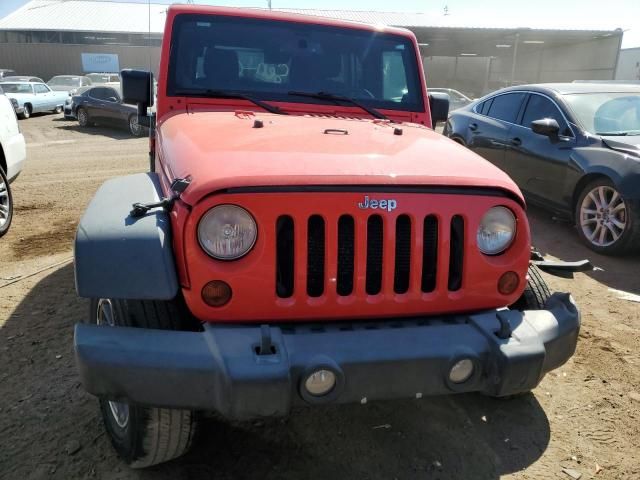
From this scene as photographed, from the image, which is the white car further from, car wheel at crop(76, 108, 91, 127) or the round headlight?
car wheel at crop(76, 108, 91, 127)

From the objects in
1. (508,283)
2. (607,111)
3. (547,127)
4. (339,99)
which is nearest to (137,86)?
(339,99)

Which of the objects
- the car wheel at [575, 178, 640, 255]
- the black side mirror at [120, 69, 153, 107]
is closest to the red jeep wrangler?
the black side mirror at [120, 69, 153, 107]

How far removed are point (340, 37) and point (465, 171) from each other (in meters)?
1.79

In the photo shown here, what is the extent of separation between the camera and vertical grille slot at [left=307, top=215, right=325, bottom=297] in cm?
216

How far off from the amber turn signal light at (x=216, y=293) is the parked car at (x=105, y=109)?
14.3 metres

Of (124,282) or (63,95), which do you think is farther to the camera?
(63,95)

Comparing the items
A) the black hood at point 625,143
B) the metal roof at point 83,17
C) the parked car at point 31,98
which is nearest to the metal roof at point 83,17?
the metal roof at point 83,17

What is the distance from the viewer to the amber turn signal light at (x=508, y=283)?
94.4 inches

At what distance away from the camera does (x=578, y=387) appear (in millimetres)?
3250

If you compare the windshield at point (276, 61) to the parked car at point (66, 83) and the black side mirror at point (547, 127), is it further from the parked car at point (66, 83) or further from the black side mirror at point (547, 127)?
the parked car at point (66, 83)

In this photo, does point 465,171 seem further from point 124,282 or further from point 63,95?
point 63,95

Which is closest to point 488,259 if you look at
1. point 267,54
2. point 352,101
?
point 352,101

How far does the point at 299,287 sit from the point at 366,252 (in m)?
0.29

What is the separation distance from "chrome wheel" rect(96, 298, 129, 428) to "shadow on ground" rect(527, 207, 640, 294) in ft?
13.3
